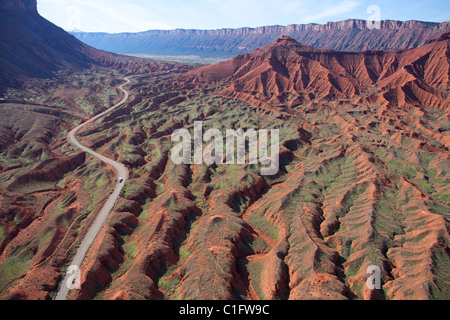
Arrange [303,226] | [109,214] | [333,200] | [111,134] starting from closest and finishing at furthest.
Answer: [303,226] < [109,214] < [333,200] < [111,134]

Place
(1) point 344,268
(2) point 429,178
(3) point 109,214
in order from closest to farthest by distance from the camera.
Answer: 1. (1) point 344,268
2. (3) point 109,214
3. (2) point 429,178

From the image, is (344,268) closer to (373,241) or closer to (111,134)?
(373,241)

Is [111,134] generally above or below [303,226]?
above

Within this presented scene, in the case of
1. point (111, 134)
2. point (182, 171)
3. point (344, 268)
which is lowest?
point (344, 268)

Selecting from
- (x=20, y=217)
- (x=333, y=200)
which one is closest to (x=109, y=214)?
(x=20, y=217)

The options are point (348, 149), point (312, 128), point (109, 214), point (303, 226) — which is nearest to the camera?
point (303, 226)

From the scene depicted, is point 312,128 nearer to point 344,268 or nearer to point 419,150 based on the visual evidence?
point 419,150

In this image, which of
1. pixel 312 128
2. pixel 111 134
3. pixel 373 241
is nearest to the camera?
pixel 373 241
